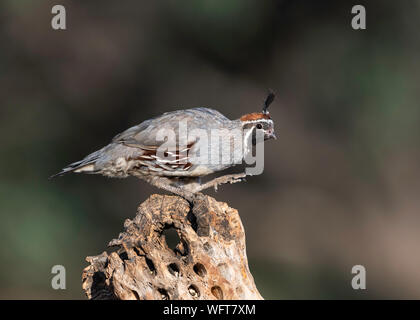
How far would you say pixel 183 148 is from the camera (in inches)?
193

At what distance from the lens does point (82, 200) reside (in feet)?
30.1

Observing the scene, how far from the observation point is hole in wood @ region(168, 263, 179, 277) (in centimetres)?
375

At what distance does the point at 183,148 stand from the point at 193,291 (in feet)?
4.68

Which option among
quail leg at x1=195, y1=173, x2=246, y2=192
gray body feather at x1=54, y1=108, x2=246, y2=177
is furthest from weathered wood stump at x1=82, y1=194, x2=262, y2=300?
gray body feather at x1=54, y1=108, x2=246, y2=177

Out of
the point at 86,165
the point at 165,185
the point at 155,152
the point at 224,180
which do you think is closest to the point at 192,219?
the point at 224,180

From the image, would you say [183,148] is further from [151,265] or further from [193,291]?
[193,291]

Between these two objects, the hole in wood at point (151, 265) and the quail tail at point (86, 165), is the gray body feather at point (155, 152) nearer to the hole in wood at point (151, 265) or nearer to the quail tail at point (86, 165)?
the quail tail at point (86, 165)

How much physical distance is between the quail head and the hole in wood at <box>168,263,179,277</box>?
106 cm

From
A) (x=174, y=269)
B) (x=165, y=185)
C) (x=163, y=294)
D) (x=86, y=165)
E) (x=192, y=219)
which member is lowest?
(x=163, y=294)

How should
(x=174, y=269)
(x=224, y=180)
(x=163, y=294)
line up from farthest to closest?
(x=224, y=180) < (x=174, y=269) < (x=163, y=294)

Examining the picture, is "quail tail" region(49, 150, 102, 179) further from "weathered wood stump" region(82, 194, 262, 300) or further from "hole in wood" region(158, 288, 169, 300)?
"hole in wood" region(158, 288, 169, 300)

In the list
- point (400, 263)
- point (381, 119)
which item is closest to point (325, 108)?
point (381, 119)

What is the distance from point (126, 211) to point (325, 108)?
317 cm

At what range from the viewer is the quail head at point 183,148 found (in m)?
4.88
